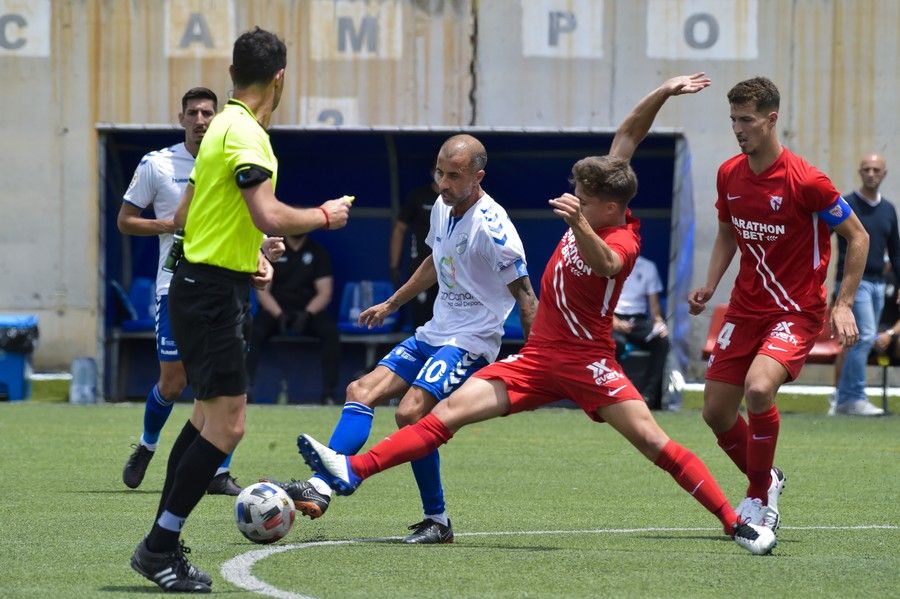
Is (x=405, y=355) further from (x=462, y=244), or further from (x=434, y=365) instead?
(x=462, y=244)

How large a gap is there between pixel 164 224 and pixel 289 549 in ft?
9.58

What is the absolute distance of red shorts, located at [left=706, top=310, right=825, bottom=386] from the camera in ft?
24.1

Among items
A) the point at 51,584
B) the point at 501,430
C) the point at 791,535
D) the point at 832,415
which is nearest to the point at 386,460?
the point at 51,584

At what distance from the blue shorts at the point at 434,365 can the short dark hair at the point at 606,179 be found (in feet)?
3.31

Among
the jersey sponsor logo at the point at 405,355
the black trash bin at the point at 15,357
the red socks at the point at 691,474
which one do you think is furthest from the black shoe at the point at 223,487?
the black trash bin at the point at 15,357

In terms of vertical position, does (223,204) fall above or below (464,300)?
above

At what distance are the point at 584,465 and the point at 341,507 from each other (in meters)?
2.71

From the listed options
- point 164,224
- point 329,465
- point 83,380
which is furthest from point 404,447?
point 83,380

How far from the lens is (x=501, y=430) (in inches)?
534

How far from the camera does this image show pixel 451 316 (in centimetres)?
752

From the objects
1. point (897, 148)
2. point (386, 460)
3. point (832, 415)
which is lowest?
point (832, 415)

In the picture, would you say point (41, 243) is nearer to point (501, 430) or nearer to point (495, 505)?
point (501, 430)

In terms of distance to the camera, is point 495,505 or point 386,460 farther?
point 495,505

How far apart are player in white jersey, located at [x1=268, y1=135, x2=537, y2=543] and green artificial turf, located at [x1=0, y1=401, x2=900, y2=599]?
432mm
